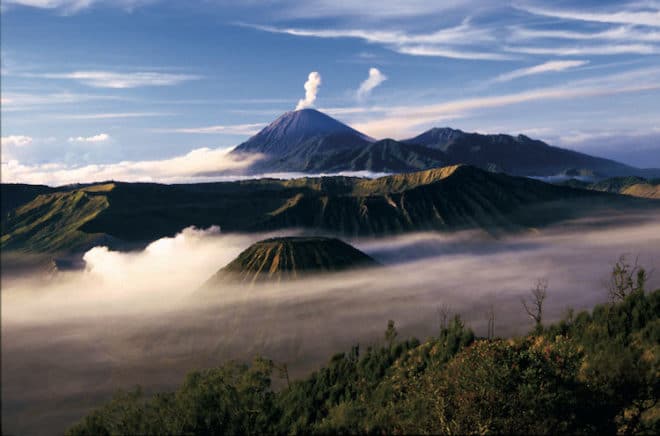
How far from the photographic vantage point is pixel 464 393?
6122 cm

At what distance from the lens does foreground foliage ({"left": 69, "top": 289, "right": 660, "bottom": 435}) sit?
60906 millimetres

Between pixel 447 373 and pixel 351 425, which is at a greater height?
pixel 447 373

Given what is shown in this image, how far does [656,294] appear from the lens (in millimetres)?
114562

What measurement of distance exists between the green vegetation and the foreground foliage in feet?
0.55

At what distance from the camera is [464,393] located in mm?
61219

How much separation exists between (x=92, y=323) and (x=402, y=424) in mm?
167222

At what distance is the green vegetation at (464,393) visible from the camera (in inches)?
2398

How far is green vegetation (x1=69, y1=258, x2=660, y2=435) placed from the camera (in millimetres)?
60906

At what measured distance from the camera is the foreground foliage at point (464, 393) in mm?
60906

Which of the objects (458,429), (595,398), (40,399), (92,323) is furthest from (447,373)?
(92,323)

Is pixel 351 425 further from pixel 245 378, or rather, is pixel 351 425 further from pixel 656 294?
pixel 656 294

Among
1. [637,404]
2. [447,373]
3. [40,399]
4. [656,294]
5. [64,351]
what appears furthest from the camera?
[656,294]

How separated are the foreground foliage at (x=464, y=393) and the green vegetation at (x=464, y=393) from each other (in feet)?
0.55

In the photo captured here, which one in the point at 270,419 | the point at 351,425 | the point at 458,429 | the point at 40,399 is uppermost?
the point at 40,399
